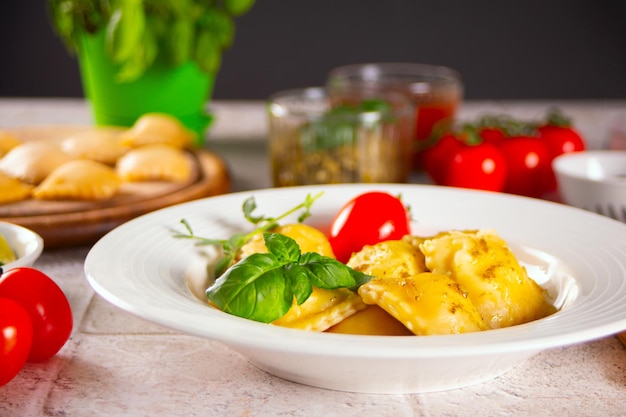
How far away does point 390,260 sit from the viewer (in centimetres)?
115

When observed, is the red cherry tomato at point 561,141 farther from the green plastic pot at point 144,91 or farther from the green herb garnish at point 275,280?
the green herb garnish at point 275,280

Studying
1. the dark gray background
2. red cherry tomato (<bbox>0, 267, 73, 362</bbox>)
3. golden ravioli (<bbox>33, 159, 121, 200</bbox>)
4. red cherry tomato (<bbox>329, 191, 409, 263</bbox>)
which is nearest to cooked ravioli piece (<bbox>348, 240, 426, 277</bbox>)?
red cherry tomato (<bbox>329, 191, 409, 263</bbox>)

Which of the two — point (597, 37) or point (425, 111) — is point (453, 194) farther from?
point (597, 37)

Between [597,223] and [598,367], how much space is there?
0.88 feet

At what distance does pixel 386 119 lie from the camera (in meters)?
1.90

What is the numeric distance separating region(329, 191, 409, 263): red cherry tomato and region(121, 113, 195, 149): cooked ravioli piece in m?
0.83

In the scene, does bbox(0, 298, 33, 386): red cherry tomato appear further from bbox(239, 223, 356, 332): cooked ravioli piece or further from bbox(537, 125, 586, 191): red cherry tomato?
bbox(537, 125, 586, 191): red cherry tomato

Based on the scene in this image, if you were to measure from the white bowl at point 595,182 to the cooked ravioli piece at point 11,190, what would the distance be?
3.62 ft

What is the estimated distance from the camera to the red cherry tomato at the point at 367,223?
1.35 meters

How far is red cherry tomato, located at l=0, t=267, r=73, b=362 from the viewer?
111 centimetres

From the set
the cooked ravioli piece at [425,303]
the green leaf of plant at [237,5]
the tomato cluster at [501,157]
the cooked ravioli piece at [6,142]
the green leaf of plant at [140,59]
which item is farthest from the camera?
the green leaf of plant at [237,5]

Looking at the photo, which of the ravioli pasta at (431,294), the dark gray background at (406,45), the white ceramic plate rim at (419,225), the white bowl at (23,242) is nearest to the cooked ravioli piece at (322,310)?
the ravioli pasta at (431,294)

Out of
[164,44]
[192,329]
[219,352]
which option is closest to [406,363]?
[192,329]

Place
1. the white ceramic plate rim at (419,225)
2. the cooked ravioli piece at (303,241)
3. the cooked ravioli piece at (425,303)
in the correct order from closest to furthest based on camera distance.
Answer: the white ceramic plate rim at (419,225) → the cooked ravioli piece at (425,303) → the cooked ravioli piece at (303,241)
